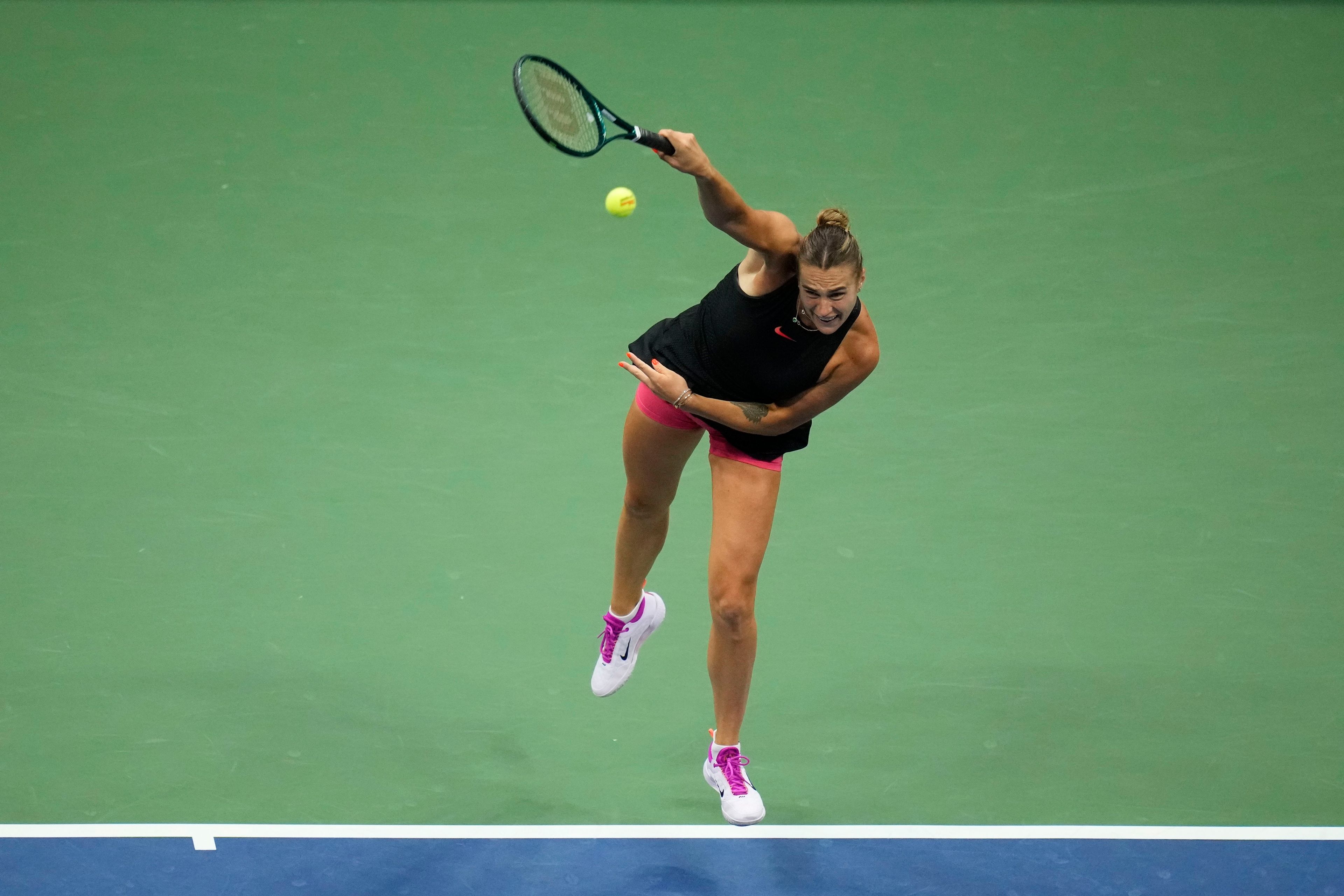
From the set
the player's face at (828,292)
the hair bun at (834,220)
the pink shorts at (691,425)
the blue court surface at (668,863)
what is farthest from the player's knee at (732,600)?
the hair bun at (834,220)

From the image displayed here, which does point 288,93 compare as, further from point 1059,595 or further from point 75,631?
point 1059,595

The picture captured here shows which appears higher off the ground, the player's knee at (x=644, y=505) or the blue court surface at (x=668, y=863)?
the player's knee at (x=644, y=505)

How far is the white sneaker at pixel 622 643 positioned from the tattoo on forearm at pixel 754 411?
1065mm

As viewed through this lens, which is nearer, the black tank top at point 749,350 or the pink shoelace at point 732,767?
Answer: the black tank top at point 749,350

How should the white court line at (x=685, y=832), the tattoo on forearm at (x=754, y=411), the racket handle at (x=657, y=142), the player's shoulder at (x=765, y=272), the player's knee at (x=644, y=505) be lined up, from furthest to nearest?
the white court line at (x=685, y=832) → the player's knee at (x=644, y=505) → the tattoo on forearm at (x=754, y=411) → the player's shoulder at (x=765, y=272) → the racket handle at (x=657, y=142)

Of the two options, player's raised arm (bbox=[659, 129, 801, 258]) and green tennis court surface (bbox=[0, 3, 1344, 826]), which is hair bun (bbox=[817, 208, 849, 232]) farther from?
green tennis court surface (bbox=[0, 3, 1344, 826])


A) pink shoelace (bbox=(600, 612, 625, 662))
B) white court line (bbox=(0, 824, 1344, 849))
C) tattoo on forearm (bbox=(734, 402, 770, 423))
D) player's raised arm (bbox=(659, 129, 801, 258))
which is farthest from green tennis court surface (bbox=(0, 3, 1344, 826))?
player's raised arm (bbox=(659, 129, 801, 258))

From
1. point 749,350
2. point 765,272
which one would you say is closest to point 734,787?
point 749,350

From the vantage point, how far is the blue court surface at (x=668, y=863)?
5.29 metres

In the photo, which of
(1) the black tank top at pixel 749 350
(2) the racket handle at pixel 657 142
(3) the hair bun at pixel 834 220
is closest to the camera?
(2) the racket handle at pixel 657 142

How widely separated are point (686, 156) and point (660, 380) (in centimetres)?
84

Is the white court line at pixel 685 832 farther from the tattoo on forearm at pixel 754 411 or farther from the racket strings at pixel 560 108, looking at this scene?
the racket strings at pixel 560 108

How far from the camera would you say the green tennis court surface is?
5.86m

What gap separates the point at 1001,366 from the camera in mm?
7672
